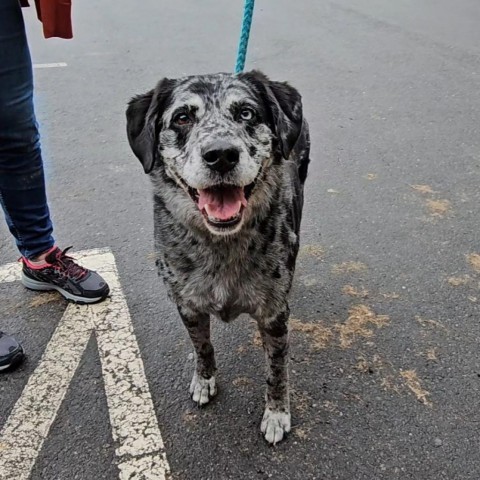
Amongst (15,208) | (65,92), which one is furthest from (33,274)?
(65,92)

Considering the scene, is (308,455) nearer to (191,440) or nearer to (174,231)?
(191,440)

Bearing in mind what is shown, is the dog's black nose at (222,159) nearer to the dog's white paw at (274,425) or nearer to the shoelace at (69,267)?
the dog's white paw at (274,425)

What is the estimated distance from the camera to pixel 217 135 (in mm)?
2371

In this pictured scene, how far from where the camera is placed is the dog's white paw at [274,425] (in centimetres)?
263

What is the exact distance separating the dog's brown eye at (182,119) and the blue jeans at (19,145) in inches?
35.8

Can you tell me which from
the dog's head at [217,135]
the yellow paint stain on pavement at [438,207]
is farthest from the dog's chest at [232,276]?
the yellow paint stain on pavement at [438,207]

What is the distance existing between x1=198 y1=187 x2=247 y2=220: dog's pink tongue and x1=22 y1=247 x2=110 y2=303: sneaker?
1.35 meters

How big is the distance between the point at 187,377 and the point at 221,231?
1.00m

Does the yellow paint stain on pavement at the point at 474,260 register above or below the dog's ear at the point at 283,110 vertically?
below

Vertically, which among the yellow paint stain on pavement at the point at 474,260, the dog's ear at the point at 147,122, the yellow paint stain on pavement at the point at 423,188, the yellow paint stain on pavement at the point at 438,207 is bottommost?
the yellow paint stain on pavement at the point at 423,188

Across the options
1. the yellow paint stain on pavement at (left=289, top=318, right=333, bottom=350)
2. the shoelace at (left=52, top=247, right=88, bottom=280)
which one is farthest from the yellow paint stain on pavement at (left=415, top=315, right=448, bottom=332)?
the shoelace at (left=52, top=247, right=88, bottom=280)

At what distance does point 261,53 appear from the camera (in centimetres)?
796

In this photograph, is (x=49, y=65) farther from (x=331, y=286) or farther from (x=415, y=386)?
(x=415, y=386)

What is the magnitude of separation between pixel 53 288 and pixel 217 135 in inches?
68.4
